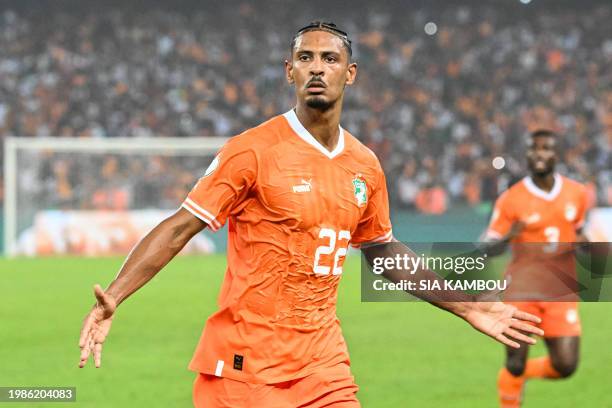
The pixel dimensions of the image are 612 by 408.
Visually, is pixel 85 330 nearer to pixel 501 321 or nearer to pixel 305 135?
pixel 305 135

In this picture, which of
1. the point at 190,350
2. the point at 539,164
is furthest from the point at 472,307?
the point at 190,350

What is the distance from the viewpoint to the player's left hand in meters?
4.50

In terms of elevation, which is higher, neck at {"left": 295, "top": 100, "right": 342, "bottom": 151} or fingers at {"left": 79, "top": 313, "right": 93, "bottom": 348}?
neck at {"left": 295, "top": 100, "right": 342, "bottom": 151}

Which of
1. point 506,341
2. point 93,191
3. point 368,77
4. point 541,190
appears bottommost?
point 506,341

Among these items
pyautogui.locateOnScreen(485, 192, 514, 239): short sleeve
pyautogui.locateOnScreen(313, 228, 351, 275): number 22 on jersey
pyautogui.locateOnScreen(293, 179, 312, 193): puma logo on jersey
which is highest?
pyautogui.locateOnScreen(485, 192, 514, 239): short sleeve

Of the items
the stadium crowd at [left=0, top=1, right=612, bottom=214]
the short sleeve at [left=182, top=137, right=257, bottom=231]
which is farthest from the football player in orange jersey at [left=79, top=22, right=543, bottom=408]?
the stadium crowd at [left=0, top=1, right=612, bottom=214]

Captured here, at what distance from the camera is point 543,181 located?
880 cm

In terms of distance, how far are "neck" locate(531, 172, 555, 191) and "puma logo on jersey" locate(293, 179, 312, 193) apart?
A: 4.85 metres

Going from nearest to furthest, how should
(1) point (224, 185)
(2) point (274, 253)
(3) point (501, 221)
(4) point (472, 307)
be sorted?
(1) point (224, 185), (2) point (274, 253), (4) point (472, 307), (3) point (501, 221)

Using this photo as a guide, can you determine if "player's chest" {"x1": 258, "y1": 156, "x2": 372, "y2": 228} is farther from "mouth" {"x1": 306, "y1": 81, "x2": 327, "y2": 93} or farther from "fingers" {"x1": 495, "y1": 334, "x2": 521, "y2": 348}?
"fingers" {"x1": 495, "y1": 334, "x2": 521, "y2": 348}

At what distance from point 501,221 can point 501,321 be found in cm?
414

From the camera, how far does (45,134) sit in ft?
97.6

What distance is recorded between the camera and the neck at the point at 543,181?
878cm

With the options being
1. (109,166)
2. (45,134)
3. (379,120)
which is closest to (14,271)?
(109,166)
